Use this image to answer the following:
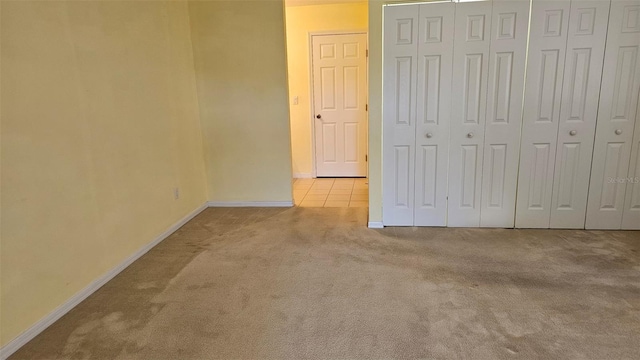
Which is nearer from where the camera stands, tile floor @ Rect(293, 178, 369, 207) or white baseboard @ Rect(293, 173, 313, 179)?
tile floor @ Rect(293, 178, 369, 207)

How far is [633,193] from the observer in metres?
3.23

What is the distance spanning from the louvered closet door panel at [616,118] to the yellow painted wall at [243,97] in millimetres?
2855

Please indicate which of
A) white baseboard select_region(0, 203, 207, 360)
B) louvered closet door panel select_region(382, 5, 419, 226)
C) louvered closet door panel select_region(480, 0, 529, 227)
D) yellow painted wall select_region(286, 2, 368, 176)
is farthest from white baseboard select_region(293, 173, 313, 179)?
louvered closet door panel select_region(480, 0, 529, 227)

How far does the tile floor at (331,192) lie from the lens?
4.45 metres

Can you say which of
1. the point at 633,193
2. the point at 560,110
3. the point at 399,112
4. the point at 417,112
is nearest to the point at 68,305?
the point at 399,112

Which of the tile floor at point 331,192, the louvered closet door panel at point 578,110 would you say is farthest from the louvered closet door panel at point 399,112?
the louvered closet door panel at point 578,110

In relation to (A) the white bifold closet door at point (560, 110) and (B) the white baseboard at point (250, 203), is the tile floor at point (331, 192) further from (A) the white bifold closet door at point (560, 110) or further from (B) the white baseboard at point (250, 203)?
(A) the white bifold closet door at point (560, 110)

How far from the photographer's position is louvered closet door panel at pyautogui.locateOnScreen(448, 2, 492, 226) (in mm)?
3082

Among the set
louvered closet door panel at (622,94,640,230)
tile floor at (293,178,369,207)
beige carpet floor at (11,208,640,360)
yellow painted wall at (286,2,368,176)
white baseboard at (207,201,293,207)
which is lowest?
beige carpet floor at (11,208,640,360)

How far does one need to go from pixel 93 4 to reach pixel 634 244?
4.35 meters

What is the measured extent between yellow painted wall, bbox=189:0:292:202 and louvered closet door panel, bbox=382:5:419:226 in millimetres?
1226

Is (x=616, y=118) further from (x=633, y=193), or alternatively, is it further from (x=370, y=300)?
(x=370, y=300)

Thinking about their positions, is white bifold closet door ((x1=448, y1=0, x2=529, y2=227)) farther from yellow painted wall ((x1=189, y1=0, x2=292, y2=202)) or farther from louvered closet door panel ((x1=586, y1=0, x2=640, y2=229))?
yellow painted wall ((x1=189, y1=0, x2=292, y2=202))

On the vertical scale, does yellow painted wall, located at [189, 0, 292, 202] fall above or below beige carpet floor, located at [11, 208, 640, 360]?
above
